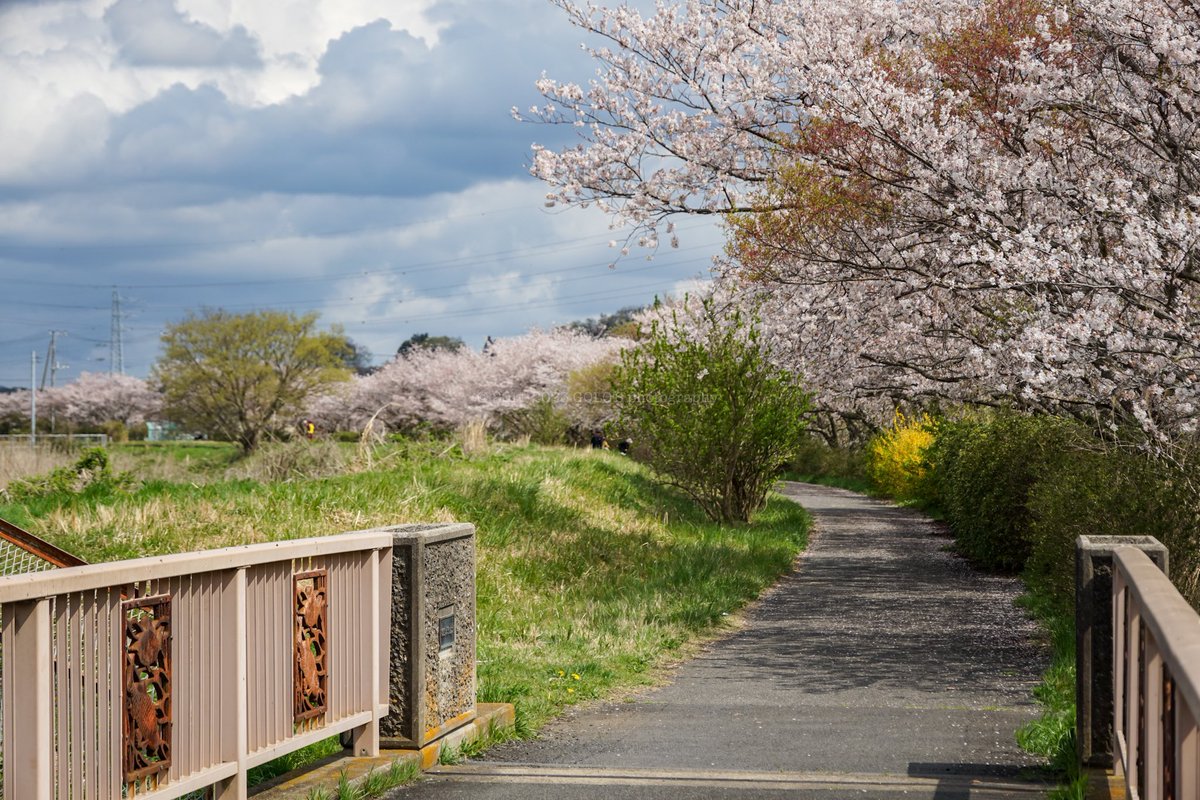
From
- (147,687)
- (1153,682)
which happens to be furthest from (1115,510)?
(147,687)

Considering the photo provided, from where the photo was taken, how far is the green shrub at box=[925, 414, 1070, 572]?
A: 1533 cm

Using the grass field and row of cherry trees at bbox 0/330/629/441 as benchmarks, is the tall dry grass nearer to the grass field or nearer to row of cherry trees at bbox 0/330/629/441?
the grass field

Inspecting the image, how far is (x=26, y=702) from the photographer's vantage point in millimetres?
3754

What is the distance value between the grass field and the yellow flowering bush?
11853 millimetres

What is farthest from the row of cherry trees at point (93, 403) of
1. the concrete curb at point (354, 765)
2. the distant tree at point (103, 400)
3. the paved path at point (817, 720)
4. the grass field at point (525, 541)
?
the concrete curb at point (354, 765)

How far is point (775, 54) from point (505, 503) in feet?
21.0

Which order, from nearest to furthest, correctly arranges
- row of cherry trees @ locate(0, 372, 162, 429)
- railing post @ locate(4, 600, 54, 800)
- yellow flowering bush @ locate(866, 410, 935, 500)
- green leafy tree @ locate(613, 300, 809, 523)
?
1. railing post @ locate(4, 600, 54, 800)
2. green leafy tree @ locate(613, 300, 809, 523)
3. yellow flowering bush @ locate(866, 410, 935, 500)
4. row of cherry trees @ locate(0, 372, 162, 429)

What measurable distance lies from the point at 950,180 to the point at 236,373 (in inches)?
2166

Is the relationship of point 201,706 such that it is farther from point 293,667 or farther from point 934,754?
point 934,754

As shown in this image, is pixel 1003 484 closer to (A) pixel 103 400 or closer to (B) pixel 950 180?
(B) pixel 950 180

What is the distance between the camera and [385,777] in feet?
18.7

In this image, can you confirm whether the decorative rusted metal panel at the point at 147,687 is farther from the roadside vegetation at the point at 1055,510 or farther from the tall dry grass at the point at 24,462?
the tall dry grass at the point at 24,462

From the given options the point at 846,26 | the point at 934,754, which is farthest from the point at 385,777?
the point at 846,26

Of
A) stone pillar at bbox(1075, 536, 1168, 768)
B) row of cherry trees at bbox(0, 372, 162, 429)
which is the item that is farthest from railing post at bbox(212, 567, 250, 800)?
row of cherry trees at bbox(0, 372, 162, 429)
